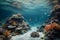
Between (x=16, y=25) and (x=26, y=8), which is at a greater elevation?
(x=26, y=8)

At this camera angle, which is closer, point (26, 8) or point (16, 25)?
point (16, 25)

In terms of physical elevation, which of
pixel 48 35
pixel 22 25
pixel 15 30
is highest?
pixel 22 25

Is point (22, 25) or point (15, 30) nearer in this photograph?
point (15, 30)

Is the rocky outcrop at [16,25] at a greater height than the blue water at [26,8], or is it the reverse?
the blue water at [26,8]

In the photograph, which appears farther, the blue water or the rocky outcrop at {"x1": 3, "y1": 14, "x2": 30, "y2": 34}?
the blue water

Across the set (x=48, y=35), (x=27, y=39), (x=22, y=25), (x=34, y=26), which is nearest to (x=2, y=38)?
(x=27, y=39)

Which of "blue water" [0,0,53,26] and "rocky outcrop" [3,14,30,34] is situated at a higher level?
"blue water" [0,0,53,26]

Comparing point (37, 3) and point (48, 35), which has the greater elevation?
point (37, 3)

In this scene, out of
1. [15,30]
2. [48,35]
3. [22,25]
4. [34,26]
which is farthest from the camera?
[34,26]

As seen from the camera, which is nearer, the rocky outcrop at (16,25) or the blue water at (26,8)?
the rocky outcrop at (16,25)

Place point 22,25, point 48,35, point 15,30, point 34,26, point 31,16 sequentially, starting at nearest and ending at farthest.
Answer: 1. point 48,35
2. point 15,30
3. point 22,25
4. point 34,26
5. point 31,16

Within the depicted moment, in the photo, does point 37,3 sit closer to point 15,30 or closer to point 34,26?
point 34,26

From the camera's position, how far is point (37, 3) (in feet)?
40.8

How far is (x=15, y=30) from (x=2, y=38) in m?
2.44
